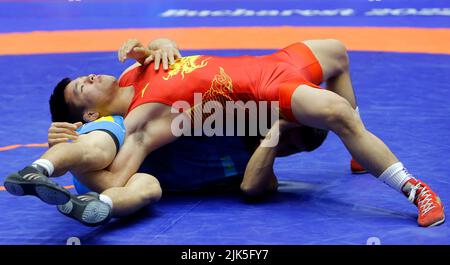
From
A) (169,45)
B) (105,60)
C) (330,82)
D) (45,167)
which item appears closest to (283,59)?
(330,82)

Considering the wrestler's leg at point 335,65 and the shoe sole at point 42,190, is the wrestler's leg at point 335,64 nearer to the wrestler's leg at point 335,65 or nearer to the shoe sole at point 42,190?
the wrestler's leg at point 335,65

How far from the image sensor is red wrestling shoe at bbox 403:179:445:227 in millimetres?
3719

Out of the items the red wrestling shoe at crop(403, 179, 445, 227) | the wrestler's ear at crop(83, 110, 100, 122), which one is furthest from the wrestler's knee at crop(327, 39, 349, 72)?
the wrestler's ear at crop(83, 110, 100, 122)

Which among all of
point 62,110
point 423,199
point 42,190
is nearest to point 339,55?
point 423,199

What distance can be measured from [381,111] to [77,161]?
2.58 m

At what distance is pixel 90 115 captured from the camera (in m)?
4.45

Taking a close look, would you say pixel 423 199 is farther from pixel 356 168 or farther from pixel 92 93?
pixel 92 93

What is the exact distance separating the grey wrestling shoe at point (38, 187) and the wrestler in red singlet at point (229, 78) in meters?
0.98

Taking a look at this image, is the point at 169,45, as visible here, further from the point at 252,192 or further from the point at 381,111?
the point at 381,111

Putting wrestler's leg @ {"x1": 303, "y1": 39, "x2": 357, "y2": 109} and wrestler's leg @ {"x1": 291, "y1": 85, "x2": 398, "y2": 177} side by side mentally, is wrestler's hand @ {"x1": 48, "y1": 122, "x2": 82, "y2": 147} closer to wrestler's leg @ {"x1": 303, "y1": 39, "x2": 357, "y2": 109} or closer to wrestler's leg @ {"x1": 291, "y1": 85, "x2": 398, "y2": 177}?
wrestler's leg @ {"x1": 291, "y1": 85, "x2": 398, "y2": 177}

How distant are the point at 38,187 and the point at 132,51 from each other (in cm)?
130

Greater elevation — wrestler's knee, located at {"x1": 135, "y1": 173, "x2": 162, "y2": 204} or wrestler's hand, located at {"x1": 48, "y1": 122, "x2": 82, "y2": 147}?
Answer: wrestler's hand, located at {"x1": 48, "y1": 122, "x2": 82, "y2": 147}

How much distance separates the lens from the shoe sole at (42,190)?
134 inches

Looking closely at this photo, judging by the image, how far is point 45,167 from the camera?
367 centimetres
